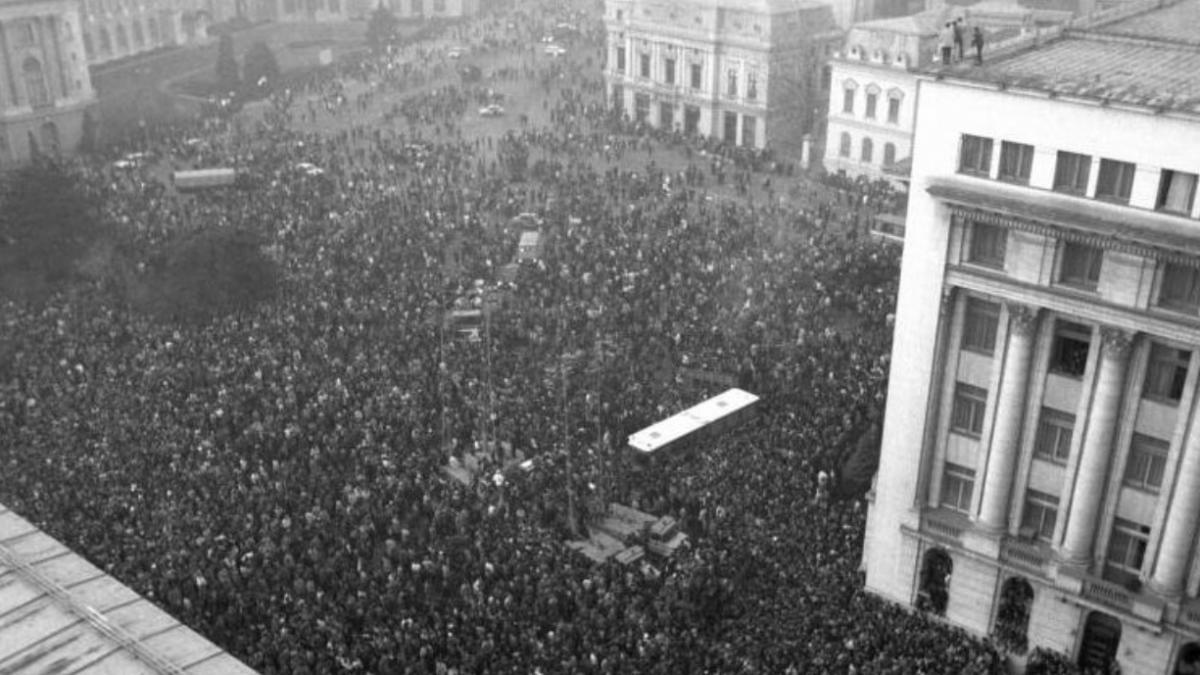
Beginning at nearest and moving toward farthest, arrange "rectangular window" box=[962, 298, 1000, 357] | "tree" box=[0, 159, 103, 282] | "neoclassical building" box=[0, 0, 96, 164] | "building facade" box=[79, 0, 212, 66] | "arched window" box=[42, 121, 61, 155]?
1. "rectangular window" box=[962, 298, 1000, 357]
2. "tree" box=[0, 159, 103, 282]
3. "neoclassical building" box=[0, 0, 96, 164]
4. "arched window" box=[42, 121, 61, 155]
5. "building facade" box=[79, 0, 212, 66]

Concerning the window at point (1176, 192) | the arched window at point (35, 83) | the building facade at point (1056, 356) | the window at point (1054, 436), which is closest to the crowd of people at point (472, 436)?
the building facade at point (1056, 356)

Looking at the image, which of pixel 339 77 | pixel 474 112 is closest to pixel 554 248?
pixel 474 112

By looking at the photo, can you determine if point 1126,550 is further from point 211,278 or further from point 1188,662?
point 211,278

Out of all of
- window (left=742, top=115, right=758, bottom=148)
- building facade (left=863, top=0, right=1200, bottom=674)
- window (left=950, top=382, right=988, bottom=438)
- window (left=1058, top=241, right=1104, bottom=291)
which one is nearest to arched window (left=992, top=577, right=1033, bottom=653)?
building facade (left=863, top=0, right=1200, bottom=674)

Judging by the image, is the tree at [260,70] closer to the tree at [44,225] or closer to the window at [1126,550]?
the tree at [44,225]

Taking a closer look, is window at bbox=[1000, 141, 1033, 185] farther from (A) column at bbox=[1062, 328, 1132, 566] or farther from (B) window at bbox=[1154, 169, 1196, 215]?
(A) column at bbox=[1062, 328, 1132, 566]

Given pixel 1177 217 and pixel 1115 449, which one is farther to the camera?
pixel 1115 449

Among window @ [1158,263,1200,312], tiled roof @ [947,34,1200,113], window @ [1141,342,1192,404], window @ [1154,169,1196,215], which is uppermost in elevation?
tiled roof @ [947,34,1200,113]

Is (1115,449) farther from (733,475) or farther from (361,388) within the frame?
(361,388)
